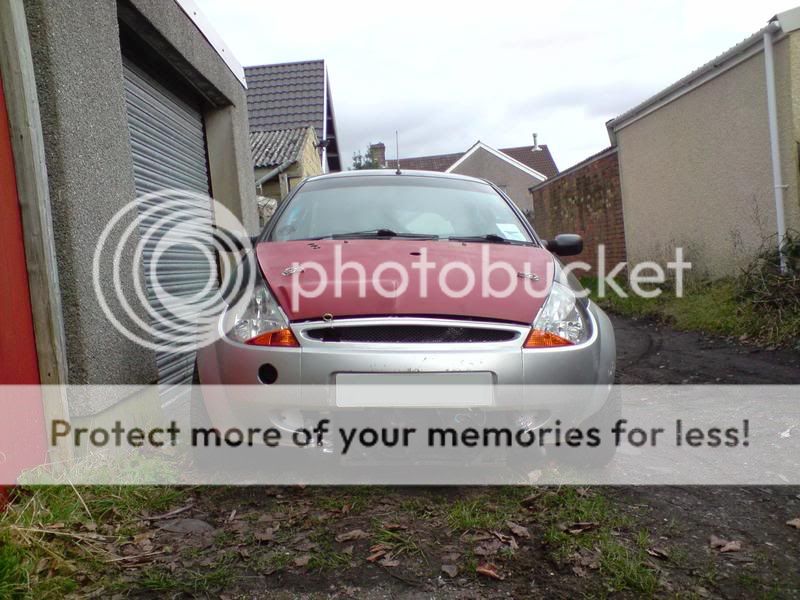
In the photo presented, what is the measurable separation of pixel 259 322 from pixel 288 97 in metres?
20.5

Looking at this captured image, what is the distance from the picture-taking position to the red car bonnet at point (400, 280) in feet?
8.68

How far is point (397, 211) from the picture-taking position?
3760 millimetres

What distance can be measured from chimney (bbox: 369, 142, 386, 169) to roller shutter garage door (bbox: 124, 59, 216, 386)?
3815 cm

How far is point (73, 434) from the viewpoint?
9.58ft

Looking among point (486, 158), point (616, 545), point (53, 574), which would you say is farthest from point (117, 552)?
point (486, 158)

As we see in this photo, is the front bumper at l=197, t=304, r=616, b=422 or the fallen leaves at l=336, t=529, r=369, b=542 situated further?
the front bumper at l=197, t=304, r=616, b=422

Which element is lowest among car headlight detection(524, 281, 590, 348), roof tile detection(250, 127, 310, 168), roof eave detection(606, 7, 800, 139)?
car headlight detection(524, 281, 590, 348)

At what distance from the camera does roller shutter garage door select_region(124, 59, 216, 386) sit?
4703 millimetres

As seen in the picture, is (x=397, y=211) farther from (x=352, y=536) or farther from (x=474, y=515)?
(x=352, y=536)

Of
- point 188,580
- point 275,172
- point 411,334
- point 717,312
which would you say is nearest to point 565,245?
point 411,334

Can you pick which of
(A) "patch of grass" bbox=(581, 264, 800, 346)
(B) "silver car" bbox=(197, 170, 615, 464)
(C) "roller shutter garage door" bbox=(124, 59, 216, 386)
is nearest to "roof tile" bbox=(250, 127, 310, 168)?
(A) "patch of grass" bbox=(581, 264, 800, 346)

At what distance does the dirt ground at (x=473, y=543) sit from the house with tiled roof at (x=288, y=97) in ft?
61.2

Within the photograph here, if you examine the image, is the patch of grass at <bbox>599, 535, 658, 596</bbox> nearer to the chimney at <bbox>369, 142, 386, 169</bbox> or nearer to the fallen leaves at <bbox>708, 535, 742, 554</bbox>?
the fallen leaves at <bbox>708, 535, 742, 554</bbox>

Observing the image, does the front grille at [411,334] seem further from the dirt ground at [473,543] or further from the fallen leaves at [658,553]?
the fallen leaves at [658,553]
